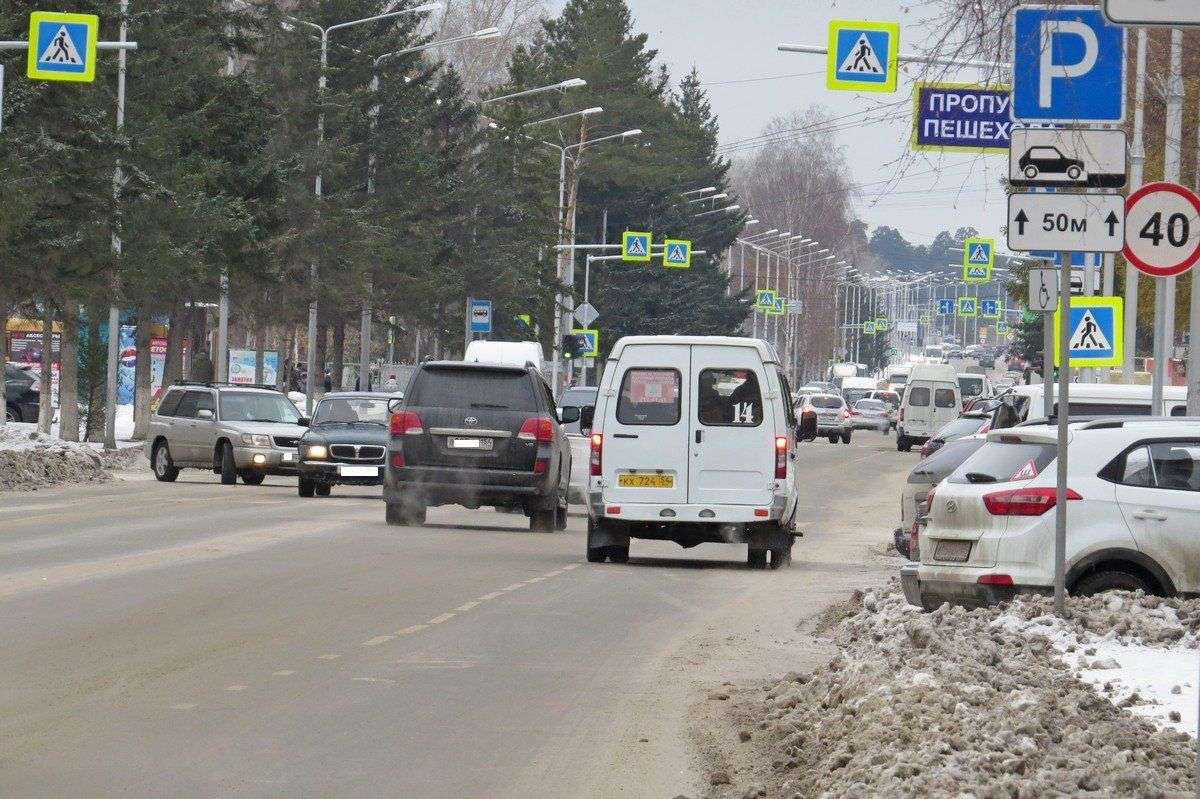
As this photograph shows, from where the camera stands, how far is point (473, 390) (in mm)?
26656

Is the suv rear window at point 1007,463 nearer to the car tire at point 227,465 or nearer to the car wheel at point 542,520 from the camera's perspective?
the car wheel at point 542,520

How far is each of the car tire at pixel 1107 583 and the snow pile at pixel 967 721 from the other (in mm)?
1131

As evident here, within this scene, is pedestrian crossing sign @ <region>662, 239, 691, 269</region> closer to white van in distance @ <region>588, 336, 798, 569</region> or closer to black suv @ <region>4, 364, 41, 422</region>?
black suv @ <region>4, 364, 41, 422</region>

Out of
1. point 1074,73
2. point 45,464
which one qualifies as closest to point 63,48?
point 45,464

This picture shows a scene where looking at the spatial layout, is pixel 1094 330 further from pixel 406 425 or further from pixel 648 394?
pixel 406 425

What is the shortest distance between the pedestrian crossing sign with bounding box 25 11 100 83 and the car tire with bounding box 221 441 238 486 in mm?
7276

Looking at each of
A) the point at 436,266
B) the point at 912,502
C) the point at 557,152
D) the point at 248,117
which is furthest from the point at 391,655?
the point at 557,152

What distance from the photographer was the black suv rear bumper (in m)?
26.2

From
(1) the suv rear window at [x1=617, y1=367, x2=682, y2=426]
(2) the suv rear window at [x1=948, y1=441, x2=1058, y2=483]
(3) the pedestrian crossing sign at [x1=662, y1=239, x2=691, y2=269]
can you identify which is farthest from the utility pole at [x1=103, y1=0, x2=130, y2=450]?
(3) the pedestrian crossing sign at [x1=662, y1=239, x2=691, y2=269]

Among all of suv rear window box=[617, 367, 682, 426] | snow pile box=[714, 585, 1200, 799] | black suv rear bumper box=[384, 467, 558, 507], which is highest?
suv rear window box=[617, 367, 682, 426]

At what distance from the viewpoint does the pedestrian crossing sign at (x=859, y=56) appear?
1153 inches

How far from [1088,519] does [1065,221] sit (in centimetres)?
215

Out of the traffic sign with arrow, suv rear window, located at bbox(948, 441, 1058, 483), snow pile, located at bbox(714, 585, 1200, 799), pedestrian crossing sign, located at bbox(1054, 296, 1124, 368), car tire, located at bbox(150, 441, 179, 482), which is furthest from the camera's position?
car tire, located at bbox(150, 441, 179, 482)

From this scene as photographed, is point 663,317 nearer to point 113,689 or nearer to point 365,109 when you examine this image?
point 365,109
